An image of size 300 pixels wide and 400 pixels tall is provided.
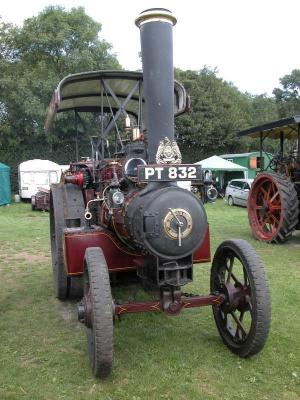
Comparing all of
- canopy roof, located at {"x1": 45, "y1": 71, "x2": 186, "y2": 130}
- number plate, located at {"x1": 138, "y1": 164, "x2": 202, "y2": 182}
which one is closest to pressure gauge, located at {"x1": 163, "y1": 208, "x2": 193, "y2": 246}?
number plate, located at {"x1": 138, "y1": 164, "x2": 202, "y2": 182}

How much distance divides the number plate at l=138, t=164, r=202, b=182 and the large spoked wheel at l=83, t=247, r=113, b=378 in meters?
0.67

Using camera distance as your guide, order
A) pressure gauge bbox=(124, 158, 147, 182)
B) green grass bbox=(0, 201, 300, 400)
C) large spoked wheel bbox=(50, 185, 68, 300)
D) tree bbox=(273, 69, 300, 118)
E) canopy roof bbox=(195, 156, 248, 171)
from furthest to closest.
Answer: tree bbox=(273, 69, 300, 118) < canopy roof bbox=(195, 156, 248, 171) < large spoked wheel bbox=(50, 185, 68, 300) < pressure gauge bbox=(124, 158, 147, 182) < green grass bbox=(0, 201, 300, 400)

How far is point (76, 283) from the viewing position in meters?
4.87

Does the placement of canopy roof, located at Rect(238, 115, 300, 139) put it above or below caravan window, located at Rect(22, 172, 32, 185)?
above

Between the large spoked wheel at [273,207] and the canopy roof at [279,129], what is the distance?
88 centimetres

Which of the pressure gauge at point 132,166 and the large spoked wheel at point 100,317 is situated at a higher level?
the pressure gauge at point 132,166

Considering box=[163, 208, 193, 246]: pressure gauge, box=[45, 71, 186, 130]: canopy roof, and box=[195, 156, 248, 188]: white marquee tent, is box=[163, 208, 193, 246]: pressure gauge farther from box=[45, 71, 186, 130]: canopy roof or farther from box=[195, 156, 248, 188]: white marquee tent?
box=[195, 156, 248, 188]: white marquee tent

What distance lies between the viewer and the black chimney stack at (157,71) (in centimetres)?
321

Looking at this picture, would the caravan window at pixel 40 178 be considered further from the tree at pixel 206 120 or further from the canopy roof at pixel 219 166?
the tree at pixel 206 120

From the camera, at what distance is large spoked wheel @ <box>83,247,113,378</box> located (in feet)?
9.58

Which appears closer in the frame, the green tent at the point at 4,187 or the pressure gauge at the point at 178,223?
the pressure gauge at the point at 178,223

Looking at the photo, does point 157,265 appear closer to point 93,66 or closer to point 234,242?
point 234,242

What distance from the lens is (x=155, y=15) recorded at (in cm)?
323

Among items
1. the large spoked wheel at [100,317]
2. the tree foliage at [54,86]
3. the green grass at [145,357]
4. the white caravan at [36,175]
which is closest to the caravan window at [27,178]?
the white caravan at [36,175]
